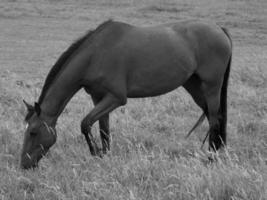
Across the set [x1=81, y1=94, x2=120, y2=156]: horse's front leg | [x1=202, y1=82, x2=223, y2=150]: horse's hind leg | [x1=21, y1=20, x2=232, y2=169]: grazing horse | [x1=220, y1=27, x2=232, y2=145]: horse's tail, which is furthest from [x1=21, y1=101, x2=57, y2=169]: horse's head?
[x1=220, y1=27, x2=232, y2=145]: horse's tail

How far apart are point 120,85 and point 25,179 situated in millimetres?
1525

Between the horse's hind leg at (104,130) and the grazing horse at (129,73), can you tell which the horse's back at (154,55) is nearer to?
the grazing horse at (129,73)

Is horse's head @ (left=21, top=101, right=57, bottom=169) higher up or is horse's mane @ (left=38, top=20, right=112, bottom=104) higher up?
horse's mane @ (left=38, top=20, right=112, bottom=104)

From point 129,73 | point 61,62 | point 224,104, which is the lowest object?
point 224,104

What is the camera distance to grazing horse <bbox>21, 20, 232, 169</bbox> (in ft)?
18.6

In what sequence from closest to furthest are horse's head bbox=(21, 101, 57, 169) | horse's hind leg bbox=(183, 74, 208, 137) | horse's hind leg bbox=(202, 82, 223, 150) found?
horse's head bbox=(21, 101, 57, 169)
horse's hind leg bbox=(202, 82, 223, 150)
horse's hind leg bbox=(183, 74, 208, 137)

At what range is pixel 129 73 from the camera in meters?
6.04

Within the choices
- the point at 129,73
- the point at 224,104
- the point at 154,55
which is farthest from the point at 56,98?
the point at 224,104

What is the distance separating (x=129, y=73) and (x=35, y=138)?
1.26 meters

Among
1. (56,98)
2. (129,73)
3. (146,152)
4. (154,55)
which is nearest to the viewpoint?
(146,152)

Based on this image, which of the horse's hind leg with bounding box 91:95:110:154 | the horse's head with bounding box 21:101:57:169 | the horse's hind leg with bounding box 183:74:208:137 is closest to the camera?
the horse's head with bounding box 21:101:57:169

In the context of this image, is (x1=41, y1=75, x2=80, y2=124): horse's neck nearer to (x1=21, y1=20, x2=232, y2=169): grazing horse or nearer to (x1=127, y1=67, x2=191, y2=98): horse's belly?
(x1=21, y1=20, x2=232, y2=169): grazing horse

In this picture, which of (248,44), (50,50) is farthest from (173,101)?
(248,44)

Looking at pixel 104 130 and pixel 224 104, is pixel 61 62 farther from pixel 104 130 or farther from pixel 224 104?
pixel 224 104
